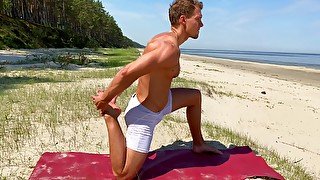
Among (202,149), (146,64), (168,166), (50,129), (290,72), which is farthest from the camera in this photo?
(290,72)

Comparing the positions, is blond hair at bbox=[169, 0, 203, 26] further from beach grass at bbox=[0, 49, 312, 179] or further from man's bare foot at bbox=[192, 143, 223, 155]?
beach grass at bbox=[0, 49, 312, 179]

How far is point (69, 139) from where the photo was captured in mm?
5934

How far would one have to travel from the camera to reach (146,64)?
3961mm

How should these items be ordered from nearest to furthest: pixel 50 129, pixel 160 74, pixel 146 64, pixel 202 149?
pixel 146 64, pixel 160 74, pixel 202 149, pixel 50 129

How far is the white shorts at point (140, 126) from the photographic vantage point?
14.3ft

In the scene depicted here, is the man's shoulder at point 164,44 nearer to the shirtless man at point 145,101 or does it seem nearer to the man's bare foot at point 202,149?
the shirtless man at point 145,101

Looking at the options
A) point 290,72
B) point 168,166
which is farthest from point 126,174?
point 290,72

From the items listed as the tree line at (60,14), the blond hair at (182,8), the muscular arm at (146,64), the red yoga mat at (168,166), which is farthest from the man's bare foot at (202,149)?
the tree line at (60,14)

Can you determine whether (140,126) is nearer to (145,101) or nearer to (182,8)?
(145,101)

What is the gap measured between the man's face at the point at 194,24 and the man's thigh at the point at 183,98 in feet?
2.50

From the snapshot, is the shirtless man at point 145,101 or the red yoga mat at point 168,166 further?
the red yoga mat at point 168,166

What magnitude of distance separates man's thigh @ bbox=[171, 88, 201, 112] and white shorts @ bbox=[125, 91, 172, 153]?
1.12 feet

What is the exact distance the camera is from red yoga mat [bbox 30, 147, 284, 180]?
4.54m

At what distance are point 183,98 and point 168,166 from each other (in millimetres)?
849
